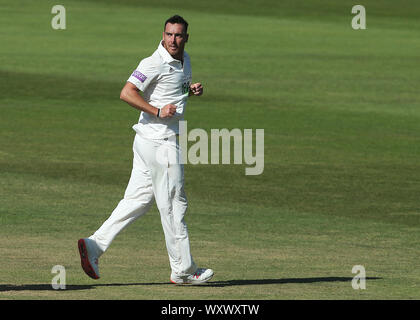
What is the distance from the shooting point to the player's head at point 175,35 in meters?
10.7

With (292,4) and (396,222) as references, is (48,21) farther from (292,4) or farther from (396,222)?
(396,222)

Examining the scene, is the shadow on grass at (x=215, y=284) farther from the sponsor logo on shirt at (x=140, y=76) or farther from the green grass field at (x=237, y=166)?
the sponsor logo on shirt at (x=140, y=76)

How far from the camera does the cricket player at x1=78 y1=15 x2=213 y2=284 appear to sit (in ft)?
35.2

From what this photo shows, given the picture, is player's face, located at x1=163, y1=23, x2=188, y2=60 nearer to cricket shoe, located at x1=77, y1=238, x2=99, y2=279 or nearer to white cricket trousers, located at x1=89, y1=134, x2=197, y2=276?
white cricket trousers, located at x1=89, y1=134, x2=197, y2=276

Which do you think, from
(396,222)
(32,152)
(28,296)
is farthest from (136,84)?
(32,152)

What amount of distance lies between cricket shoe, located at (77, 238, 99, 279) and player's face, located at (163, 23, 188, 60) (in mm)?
1889

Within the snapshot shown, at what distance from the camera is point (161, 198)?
10.8m

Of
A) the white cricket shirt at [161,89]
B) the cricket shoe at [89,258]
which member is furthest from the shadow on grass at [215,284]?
the white cricket shirt at [161,89]

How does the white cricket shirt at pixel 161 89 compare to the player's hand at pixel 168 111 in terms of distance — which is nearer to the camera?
the player's hand at pixel 168 111

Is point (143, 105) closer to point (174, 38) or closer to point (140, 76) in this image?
point (140, 76)

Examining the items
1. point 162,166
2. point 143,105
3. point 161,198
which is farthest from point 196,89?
point 161,198

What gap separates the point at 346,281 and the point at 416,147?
41.7ft

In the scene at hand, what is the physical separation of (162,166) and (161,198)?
0.29 meters

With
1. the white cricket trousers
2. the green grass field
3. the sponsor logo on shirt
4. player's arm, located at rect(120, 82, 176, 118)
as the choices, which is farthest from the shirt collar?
the green grass field
